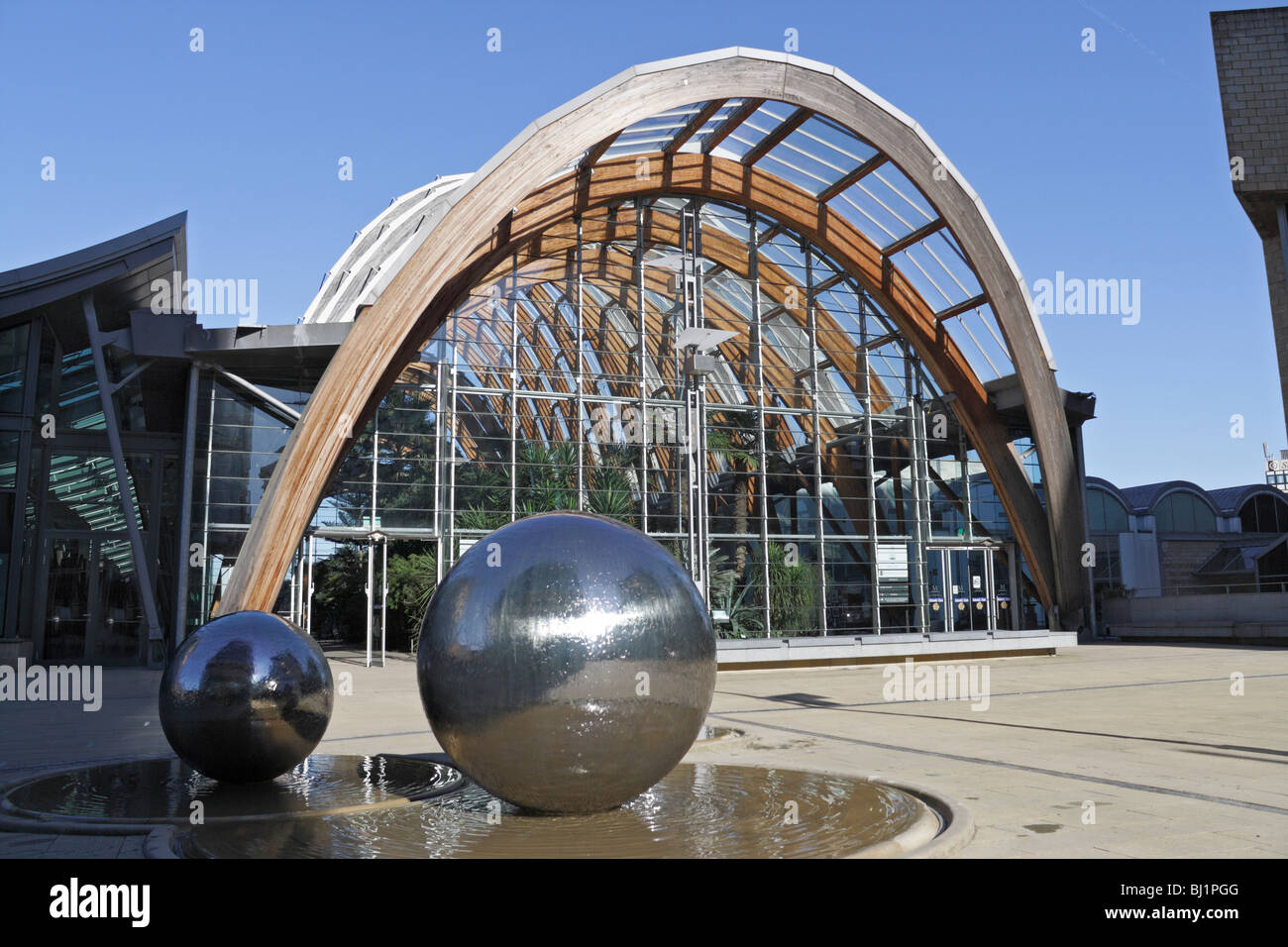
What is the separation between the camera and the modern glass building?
73.4 ft

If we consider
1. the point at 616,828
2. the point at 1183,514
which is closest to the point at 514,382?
the point at 616,828

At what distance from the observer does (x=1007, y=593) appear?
107ft

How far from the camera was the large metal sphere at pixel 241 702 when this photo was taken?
7.23m

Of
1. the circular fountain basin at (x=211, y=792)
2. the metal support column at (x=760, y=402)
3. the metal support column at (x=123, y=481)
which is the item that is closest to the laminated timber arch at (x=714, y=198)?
the metal support column at (x=760, y=402)

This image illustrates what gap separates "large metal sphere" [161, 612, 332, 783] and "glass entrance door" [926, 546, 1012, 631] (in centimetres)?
2618

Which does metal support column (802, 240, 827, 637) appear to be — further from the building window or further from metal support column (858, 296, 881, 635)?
the building window

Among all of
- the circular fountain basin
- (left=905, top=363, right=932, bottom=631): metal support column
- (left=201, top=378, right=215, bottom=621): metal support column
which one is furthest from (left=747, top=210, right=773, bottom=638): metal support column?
the circular fountain basin

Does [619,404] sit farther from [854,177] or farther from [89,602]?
[89,602]

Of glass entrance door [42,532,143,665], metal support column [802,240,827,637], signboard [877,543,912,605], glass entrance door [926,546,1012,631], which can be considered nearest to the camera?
glass entrance door [42,532,143,665]

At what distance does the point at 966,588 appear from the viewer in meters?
32.0

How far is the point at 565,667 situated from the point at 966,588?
28.8m

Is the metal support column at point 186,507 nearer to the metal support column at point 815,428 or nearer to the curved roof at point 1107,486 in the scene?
the metal support column at point 815,428

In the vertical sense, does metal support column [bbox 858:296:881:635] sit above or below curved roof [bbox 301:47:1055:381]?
below
